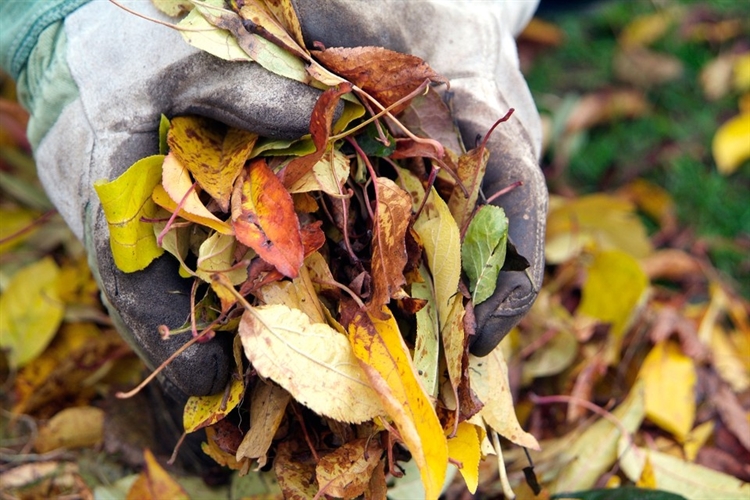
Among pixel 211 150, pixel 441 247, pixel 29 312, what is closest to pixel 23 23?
pixel 211 150

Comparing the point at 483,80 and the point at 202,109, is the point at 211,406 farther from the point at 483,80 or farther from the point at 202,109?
the point at 483,80

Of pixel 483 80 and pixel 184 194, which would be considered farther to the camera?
pixel 483 80

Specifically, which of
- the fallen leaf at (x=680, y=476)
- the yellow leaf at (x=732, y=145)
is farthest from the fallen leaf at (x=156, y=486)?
the yellow leaf at (x=732, y=145)

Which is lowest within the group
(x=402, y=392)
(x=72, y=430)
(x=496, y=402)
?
(x=72, y=430)

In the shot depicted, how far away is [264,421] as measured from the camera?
0.89 m

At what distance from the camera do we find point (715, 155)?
196 centimetres

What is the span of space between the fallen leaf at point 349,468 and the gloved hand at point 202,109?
0.17m

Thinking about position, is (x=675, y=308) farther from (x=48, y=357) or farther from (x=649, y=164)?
(x=48, y=357)

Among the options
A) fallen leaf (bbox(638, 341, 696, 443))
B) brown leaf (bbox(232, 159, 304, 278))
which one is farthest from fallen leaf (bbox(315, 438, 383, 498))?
fallen leaf (bbox(638, 341, 696, 443))

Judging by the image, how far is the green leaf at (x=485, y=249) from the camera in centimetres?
89

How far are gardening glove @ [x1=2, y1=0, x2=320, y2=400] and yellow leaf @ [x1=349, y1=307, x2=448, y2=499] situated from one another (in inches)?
7.8

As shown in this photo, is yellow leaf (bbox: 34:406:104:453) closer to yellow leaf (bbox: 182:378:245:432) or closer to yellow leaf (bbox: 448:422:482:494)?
yellow leaf (bbox: 182:378:245:432)

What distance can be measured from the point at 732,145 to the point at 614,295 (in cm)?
77

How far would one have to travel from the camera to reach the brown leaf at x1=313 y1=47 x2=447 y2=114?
0.88m
